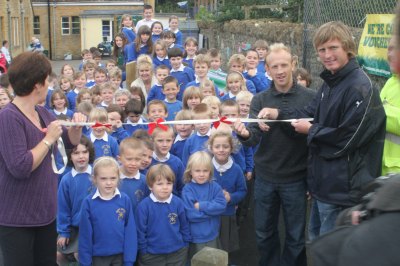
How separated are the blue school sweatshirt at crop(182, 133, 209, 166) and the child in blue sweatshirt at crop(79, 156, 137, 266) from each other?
151 centimetres

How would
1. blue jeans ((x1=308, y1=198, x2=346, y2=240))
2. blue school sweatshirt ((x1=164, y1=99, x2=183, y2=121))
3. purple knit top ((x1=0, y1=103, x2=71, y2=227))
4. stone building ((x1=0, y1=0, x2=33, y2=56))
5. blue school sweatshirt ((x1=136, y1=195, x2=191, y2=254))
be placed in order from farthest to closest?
stone building ((x1=0, y1=0, x2=33, y2=56)) → blue school sweatshirt ((x1=164, y1=99, x2=183, y2=121)) → blue school sweatshirt ((x1=136, y1=195, x2=191, y2=254)) → blue jeans ((x1=308, y1=198, x2=346, y2=240)) → purple knit top ((x1=0, y1=103, x2=71, y2=227))

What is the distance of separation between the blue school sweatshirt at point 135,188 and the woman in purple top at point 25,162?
1269mm

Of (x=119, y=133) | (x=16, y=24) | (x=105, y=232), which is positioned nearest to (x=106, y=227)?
(x=105, y=232)

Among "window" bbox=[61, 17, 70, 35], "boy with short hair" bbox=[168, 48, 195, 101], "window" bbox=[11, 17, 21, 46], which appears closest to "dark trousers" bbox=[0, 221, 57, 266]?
"boy with short hair" bbox=[168, 48, 195, 101]

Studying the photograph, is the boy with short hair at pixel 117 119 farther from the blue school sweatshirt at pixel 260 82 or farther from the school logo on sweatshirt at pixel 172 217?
the blue school sweatshirt at pixel 260 82

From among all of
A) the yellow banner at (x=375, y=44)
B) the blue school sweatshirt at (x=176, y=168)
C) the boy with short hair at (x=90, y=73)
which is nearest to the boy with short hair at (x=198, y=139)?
the blue school sweatshirt at (x=176, y=168)

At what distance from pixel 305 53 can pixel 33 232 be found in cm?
528

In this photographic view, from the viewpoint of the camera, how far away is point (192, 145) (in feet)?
20.6

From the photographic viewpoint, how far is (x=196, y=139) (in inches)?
247

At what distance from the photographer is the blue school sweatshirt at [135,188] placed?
523cm

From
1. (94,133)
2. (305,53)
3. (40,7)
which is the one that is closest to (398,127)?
(94,133)

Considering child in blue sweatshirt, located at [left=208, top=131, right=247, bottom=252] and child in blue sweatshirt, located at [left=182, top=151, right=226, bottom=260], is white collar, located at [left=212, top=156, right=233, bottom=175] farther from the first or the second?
child in blue sweatshirt, located at [left=182, top=151, right=226, bottom=260]

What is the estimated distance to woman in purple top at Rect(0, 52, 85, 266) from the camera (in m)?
3.72

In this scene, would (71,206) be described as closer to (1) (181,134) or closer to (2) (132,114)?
(1) (181,134)
